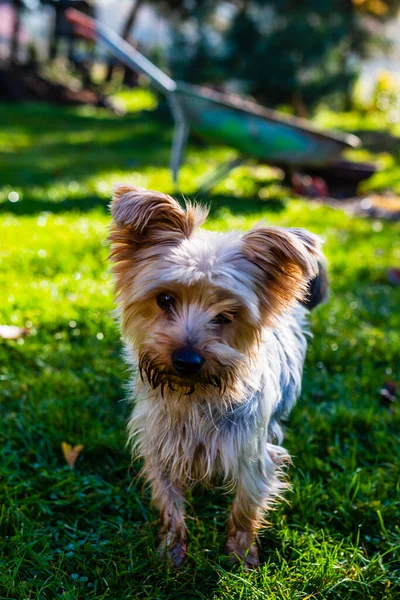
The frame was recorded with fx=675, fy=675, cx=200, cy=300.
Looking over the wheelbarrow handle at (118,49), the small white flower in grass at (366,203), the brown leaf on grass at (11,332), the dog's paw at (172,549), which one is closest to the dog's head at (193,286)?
the dog's paw at (172,549)

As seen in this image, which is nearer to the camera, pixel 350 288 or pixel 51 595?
pixel 51 595

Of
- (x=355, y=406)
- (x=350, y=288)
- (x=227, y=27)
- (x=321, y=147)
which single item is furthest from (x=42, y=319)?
(x=227, y=27)

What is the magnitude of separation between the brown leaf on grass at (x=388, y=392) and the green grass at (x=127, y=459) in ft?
0.15

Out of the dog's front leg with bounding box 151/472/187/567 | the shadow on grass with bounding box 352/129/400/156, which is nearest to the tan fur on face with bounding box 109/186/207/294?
the dog's front leg with bounding box 151/472/187/567

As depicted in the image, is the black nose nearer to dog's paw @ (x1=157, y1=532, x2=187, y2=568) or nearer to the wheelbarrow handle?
dog's paw @ (x1=157, y1=532, x2=187, y2=568)

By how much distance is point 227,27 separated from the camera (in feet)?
44.3

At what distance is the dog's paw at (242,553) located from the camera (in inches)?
114

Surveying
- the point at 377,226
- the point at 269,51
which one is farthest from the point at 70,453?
the point at 269,51

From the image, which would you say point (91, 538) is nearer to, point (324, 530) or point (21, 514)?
point (21, 514)

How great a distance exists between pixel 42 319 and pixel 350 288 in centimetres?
265

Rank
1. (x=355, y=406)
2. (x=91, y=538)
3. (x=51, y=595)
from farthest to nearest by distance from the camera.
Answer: (x=355, y=406) < (x=91, y=538) < (x=51, y=595)

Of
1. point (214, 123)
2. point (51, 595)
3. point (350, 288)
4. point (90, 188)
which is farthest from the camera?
point (90, 188)

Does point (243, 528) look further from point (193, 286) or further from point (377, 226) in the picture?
point (377, 226)

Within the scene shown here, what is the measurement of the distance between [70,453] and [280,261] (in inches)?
60.7
